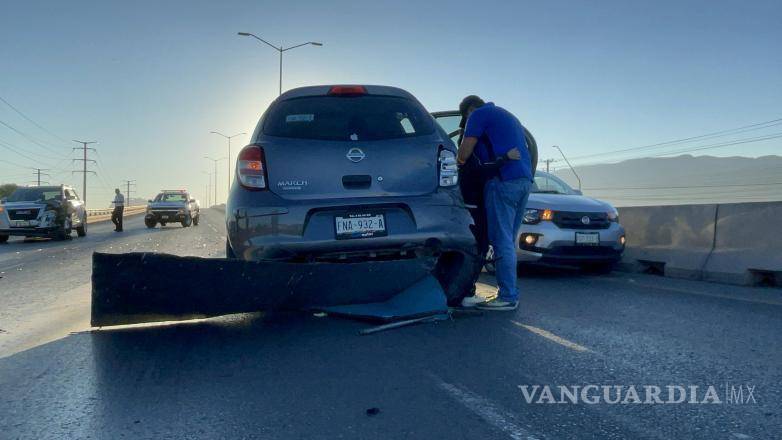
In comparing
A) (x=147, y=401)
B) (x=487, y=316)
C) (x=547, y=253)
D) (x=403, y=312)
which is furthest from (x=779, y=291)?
(x=147, y=401)

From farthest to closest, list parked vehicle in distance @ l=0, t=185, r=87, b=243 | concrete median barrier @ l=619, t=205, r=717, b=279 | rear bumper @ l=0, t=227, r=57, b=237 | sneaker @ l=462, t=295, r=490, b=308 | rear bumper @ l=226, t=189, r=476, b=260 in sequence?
parked vehicle in distance @ l=0, t=185, r=87, b=243 → rear bumper @ l=0, t=227, r=57, b=237 → concrete median barrier @ l=619, t=205, r=717, b=279 → sneaker @ l=462, t=295, r=490, b=308 → rear bumper @ l=226, t=189, r=476, b=260

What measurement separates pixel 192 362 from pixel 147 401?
2.45ft

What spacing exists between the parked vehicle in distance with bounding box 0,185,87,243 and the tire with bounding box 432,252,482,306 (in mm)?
17286

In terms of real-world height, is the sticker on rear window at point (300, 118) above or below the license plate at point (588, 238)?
above

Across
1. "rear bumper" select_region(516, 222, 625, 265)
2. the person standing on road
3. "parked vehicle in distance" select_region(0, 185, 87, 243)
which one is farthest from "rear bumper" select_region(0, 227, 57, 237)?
"rear bumper" select_region(516, 222, 625, 265)

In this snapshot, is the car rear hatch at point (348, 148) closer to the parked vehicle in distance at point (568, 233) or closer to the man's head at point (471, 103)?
the man's head at point (471, 103)

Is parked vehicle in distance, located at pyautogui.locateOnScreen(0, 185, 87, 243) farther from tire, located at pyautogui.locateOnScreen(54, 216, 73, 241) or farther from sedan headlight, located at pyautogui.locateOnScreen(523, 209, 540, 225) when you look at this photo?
sedan headlight, located at pyautogui.locateOnScreen(523, 209, 540, 225)

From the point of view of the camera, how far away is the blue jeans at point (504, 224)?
19.0ft

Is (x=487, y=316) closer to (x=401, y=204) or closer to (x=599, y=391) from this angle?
(x=401, y=204)

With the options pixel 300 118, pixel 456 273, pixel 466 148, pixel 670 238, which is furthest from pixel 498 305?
pixel 670 238

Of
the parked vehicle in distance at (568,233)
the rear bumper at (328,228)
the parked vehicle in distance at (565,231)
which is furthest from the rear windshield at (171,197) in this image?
the rear bumper at (328,228)

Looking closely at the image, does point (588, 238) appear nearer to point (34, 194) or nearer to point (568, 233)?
point (568, 233)

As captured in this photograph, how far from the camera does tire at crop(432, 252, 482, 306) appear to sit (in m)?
5.33

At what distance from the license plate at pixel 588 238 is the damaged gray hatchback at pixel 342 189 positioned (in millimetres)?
3643
